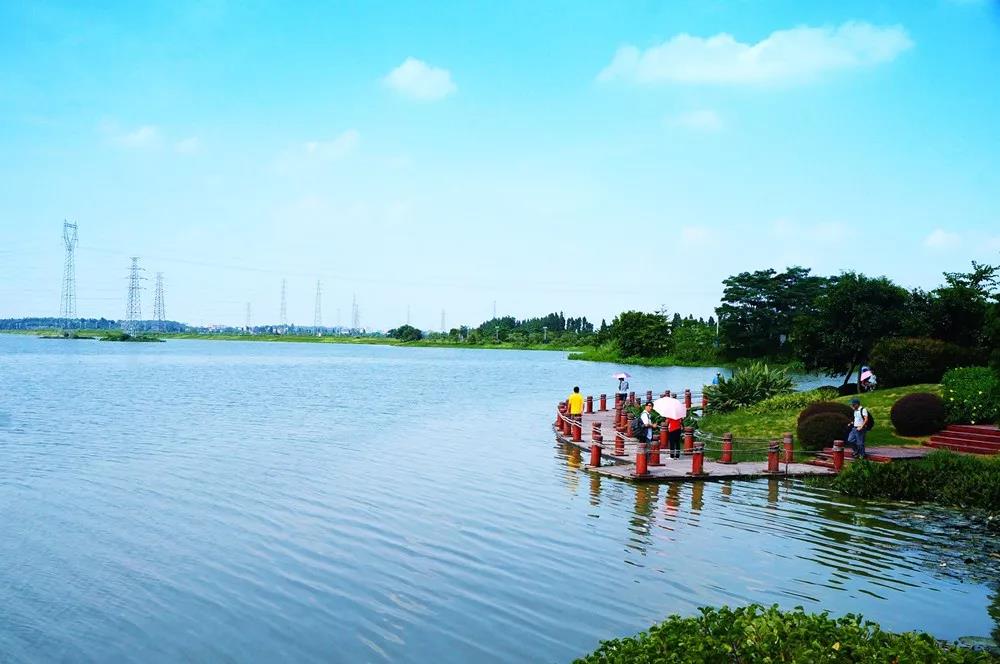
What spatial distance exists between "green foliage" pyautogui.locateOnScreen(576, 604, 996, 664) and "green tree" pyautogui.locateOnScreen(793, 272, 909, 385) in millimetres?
34638

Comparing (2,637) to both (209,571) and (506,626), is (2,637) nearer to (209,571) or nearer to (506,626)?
(209,571)

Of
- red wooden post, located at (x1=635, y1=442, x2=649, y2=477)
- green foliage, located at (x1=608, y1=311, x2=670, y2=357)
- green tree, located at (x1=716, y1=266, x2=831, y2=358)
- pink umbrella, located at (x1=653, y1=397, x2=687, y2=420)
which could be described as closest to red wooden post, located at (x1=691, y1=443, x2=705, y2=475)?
red wooden post, located at (x1=635, y1=442, x2=649, y2=477)

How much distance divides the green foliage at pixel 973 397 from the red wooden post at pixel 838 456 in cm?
659

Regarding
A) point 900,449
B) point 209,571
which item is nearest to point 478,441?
point 900,449

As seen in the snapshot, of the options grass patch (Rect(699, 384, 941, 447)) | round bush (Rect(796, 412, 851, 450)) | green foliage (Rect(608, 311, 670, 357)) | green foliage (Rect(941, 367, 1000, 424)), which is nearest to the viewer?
round bush (Rect(796, 412, 851, 450))

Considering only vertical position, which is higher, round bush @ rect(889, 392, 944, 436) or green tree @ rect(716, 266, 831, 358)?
green tree @ rect(716, 266, 831, 358)

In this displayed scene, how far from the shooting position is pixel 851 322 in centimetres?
4044

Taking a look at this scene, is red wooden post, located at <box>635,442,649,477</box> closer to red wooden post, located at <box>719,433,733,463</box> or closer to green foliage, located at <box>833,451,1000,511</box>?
red wooden post, located at <box>719,433,733,463</box>

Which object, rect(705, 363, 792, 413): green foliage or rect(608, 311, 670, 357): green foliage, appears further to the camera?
rect(608, 311, 670, 357): green foliage

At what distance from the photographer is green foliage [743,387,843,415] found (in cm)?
3531

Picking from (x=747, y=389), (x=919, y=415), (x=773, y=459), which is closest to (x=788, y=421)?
(x=919, y=415)

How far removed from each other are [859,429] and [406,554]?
15.9m

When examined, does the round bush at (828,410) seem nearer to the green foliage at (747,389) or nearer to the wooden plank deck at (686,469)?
the wooden plank deck at (686,469)

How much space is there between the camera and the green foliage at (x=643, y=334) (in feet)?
387
